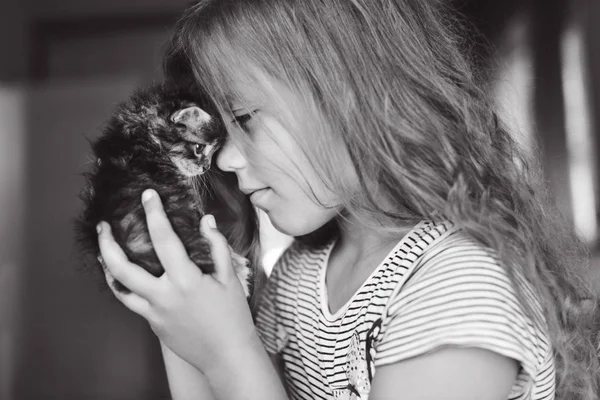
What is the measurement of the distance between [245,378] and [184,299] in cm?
13

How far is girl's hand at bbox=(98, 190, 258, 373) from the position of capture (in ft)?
2.70

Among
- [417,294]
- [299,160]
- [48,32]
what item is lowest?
[417,294]

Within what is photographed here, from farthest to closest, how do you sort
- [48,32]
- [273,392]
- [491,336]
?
[48,32] → [273,392] → [491,336]

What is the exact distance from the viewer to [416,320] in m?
0.74

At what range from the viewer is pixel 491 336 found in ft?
2.31

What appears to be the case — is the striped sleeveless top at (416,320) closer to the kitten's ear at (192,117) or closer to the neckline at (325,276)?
the neckline at (325,276)

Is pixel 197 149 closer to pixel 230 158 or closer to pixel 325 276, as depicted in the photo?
pixel 230 158

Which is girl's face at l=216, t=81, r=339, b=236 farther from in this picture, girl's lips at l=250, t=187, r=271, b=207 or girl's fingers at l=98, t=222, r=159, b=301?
girl's fingers at l=98, t=222, r=159, b=301

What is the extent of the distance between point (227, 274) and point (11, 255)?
2036 mm

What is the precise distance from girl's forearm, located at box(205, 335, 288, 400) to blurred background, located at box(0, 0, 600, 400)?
1.73 meters

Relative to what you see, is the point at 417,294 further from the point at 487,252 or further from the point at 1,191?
the point at 1,191

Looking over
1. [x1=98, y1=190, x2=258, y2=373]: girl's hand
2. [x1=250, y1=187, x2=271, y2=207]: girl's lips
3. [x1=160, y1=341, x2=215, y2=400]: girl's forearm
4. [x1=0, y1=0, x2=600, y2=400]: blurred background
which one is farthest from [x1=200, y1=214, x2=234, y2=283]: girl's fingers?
[x1=0, y1=0, x2=600, y2=400]: blurred background

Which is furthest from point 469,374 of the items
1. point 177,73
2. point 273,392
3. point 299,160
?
point 177,73

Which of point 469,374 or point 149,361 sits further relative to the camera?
point 149,361
